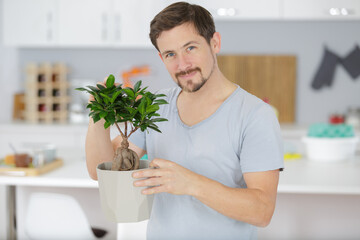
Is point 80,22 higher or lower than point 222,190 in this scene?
higher

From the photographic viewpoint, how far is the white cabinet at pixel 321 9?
3.88 meters

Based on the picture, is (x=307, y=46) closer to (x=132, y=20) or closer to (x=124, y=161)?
(x=132, y=20)

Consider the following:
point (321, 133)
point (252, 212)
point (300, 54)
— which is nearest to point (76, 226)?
point (252, 212)

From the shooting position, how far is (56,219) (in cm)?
177

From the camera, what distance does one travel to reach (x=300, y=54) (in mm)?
4293

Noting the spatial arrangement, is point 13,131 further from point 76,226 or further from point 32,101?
point 76,226

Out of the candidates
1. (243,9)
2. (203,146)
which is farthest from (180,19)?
(243,9)

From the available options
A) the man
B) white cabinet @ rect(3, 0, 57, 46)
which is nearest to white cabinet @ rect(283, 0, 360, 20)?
white cabinet @ rect(3, 0, 57, 46)

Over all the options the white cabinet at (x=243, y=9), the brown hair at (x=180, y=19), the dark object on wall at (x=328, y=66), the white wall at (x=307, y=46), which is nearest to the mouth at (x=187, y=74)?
the brown hair at (x=180, y=19)

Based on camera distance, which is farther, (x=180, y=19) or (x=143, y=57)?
(x=143, y=57)

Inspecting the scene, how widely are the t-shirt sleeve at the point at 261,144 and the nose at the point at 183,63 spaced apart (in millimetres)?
235

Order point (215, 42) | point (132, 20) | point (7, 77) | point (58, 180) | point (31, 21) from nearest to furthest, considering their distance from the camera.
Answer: point (215, 42) → point (58, 180) → point (132, 20) → point (31, 21) → point (7, 77)

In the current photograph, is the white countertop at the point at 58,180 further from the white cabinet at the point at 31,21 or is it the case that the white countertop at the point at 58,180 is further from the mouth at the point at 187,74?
the white cabinet at the point at 31,21

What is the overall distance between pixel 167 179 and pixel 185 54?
1.21 ft
